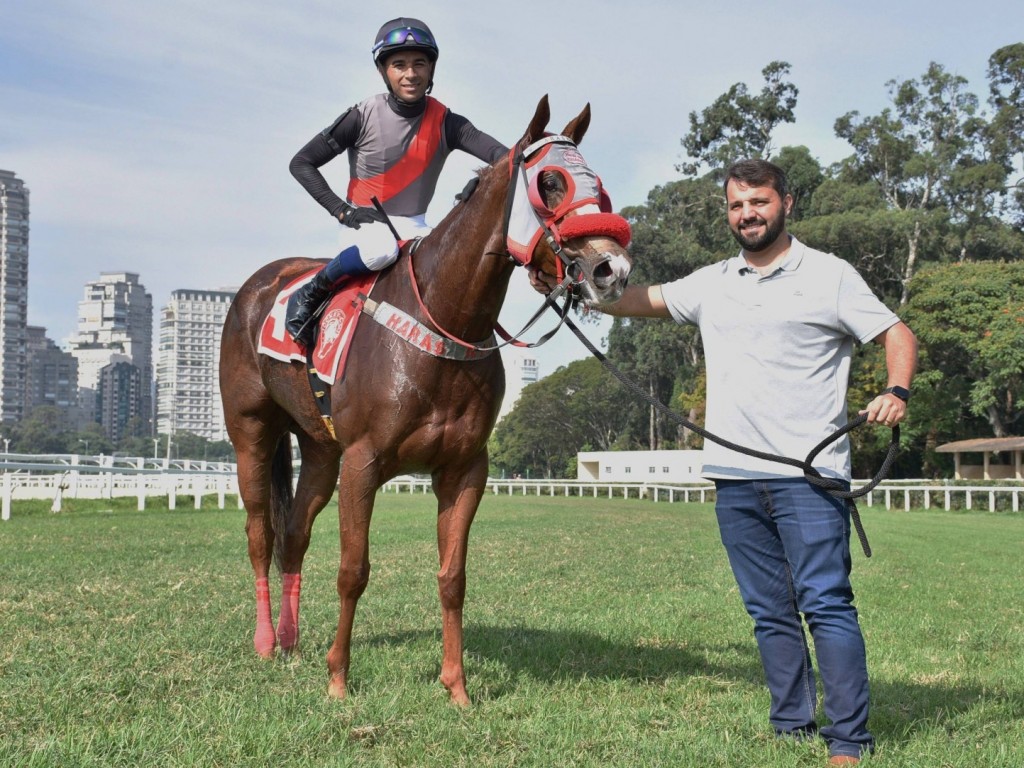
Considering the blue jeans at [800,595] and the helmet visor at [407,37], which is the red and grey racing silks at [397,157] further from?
the blue jeans at [800,595]

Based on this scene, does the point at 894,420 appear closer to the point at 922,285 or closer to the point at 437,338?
the point at 437,338

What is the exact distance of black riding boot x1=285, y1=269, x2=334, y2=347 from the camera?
5.17 metres

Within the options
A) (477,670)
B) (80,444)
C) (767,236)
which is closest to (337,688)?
(477,670)

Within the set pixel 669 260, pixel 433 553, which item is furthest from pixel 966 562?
pixel 669 260

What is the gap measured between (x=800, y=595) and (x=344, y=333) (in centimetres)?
254

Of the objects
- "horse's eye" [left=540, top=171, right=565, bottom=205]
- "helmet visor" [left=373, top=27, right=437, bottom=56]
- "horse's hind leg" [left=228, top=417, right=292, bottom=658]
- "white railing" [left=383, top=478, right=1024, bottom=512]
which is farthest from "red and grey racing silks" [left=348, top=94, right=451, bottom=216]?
"white railing" [left=383, top=478, right=1024, bottom=512]

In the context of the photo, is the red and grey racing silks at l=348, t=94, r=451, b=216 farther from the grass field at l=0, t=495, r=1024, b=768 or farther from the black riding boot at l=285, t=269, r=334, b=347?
the grass field at l=0, t=495, r=1024, b=768

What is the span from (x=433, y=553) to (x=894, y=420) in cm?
877

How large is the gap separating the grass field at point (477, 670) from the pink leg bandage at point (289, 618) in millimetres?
120

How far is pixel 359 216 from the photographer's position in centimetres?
504

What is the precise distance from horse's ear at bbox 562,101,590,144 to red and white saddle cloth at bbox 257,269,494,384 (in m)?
1.03

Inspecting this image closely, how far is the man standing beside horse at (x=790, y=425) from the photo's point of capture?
3.78 meters

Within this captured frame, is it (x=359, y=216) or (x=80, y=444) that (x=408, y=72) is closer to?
(x=359, y=216)

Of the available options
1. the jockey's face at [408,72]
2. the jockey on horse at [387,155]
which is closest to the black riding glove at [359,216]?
the jockey on horse at [387,155]
